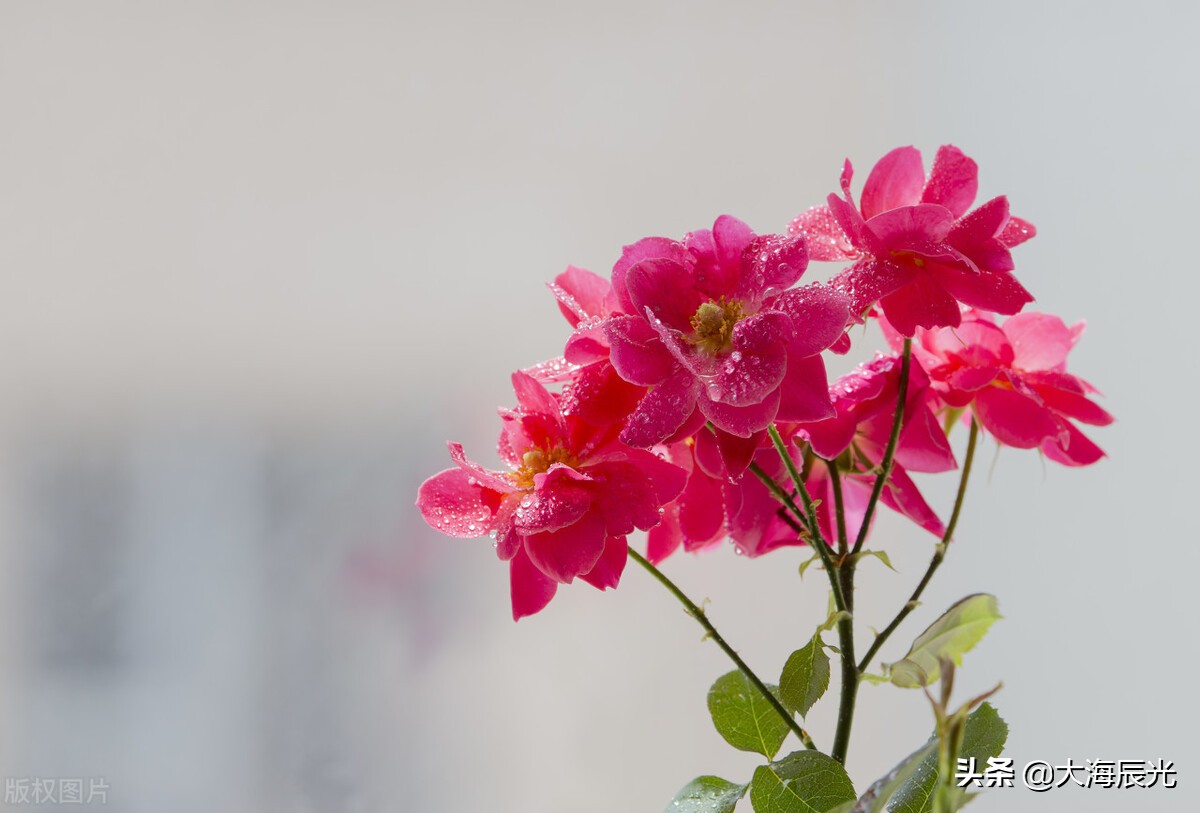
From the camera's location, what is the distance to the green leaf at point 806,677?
1.68 feet

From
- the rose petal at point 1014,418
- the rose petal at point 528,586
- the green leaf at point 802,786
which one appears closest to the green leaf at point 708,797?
the green leaf at point 802,786

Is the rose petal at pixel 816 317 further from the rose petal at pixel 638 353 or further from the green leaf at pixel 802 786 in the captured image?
the green leaf at pixel 802 786

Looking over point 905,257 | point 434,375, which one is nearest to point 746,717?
point 905,257

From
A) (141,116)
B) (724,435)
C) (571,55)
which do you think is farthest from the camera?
(571,55)

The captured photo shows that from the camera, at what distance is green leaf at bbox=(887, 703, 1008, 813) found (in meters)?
0.49

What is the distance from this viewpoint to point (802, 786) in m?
0.48

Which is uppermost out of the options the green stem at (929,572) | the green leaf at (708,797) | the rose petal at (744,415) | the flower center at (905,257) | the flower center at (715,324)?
the flower center at (905,257)

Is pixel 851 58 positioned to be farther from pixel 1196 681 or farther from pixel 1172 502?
pixel 1196 681

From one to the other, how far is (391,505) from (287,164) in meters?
0.39

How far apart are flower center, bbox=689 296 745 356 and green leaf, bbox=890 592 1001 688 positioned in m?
0.15

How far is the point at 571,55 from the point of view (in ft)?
4.09

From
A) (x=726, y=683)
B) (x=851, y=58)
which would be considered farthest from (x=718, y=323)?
(x=851, y=58)

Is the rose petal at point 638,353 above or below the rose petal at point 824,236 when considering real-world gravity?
below

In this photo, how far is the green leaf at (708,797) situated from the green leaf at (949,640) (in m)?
0.11
